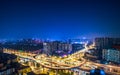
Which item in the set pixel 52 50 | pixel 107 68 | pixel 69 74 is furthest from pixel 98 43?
pixel 69 74

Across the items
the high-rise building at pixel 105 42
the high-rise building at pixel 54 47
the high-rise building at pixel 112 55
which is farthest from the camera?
the high-rise building at pixel 54 47

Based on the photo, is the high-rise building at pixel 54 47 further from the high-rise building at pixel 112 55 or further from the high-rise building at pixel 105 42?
the high-rise building at pixel 112 55

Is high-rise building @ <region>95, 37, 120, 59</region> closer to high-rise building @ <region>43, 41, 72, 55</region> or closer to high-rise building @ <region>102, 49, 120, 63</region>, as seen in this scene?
high-rise building @ <region>102, 49, 120, 63</region>

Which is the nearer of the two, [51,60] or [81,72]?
[81,72]

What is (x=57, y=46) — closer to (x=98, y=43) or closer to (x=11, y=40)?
(x=98, y=43)

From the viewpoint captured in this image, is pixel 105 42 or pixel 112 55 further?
pixel 105 42

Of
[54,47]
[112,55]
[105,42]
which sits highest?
[105,42]

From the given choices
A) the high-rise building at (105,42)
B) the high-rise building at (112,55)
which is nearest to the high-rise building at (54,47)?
the high-rise building at (105,42)

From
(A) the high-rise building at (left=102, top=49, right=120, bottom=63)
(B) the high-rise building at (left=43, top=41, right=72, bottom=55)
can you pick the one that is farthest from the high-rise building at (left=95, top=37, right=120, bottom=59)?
(B) the high-rise building at (left=43, top=41, right=72, bottom=55)

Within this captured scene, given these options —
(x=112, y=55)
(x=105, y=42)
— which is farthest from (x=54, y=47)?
(x=112, y=55)

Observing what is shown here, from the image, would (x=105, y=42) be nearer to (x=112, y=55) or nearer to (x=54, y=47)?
(x=112, y=55)

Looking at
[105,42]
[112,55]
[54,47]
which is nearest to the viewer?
[112,55]
